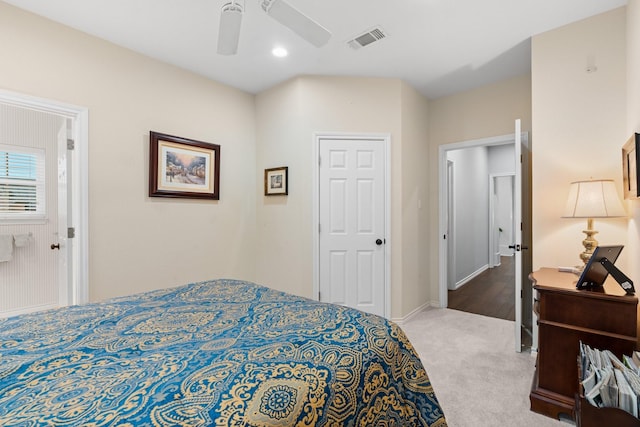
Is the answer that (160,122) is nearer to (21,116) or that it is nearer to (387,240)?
(21,116)

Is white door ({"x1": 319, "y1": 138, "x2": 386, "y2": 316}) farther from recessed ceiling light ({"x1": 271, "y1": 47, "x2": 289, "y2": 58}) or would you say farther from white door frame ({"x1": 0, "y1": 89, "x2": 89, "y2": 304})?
white door frame ({"x1": 0, "y1": 89, "x2": 89, "y2": 304})

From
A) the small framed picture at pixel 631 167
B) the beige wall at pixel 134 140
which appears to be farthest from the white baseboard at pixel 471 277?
the beige wall at pixel 134 140

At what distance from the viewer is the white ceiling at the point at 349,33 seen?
2.17m

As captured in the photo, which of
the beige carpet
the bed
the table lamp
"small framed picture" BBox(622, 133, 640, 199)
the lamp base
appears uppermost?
"small framed picture" BBox(622, 133, 640, 199)

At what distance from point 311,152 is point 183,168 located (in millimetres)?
1337

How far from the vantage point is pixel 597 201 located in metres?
2.00

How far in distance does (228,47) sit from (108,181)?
167 cm

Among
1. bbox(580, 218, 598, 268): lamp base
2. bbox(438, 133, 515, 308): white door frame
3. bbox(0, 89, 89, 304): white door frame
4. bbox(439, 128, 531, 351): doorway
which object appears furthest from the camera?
bbox(438, 133, 515, 308): white door frame

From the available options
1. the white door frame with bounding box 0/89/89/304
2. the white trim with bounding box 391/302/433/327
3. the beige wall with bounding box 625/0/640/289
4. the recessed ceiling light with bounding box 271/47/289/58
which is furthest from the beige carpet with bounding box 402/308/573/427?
the recessed ceiling light with bounding box 271/47/289/58

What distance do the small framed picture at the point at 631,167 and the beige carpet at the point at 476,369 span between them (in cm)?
140

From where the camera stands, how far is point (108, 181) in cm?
262

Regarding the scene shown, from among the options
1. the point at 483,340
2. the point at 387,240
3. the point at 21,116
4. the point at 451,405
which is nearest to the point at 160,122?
the point at 21,116

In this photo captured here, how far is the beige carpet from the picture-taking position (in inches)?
71.4

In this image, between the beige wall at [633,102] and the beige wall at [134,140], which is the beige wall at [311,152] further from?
the beige wall at [633,102]
